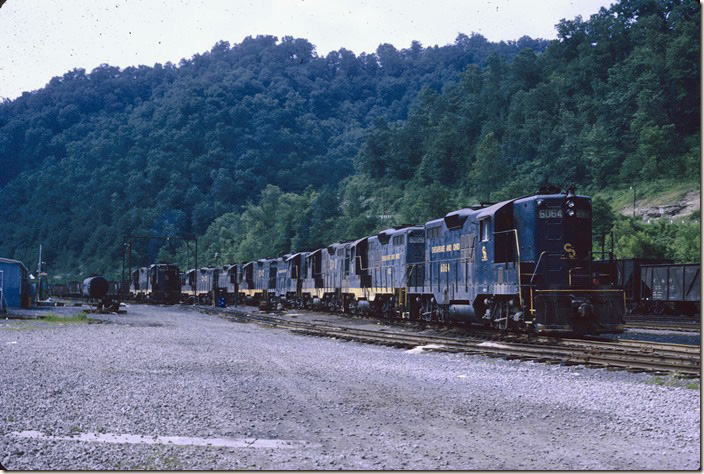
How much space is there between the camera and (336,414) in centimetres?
916

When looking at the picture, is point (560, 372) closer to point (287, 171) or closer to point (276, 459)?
point (276, 459)

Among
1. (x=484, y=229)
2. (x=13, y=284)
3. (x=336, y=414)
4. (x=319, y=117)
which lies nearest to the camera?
(x=336, y=414)

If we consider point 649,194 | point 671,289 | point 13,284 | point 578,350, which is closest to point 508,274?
point 578,350

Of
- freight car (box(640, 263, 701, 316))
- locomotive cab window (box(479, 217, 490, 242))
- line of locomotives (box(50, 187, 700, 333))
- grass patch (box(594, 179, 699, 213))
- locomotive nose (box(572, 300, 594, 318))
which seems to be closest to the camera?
grass patch (box(594, 179, 699, 213))

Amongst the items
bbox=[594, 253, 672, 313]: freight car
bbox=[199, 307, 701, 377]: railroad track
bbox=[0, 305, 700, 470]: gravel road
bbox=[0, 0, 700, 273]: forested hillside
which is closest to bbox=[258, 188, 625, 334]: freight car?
bbox=[199, 307, 701, 377]: railroad track

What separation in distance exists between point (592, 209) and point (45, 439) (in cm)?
1561

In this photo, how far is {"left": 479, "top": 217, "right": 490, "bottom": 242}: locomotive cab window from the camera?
827 inches

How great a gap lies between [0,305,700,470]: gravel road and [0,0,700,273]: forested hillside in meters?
4.41

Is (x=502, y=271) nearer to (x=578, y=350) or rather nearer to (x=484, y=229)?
(x=484, y=229)

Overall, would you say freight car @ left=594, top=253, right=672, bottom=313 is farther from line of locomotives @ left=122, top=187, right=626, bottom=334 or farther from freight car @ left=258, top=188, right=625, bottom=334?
freight car @ left=258, top=188, right=625, bottom=334

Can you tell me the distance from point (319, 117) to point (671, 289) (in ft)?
70.0

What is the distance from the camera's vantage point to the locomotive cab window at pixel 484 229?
68.9ft

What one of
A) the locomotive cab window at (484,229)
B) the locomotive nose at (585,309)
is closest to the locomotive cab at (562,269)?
the locomotive nose at (585,309)

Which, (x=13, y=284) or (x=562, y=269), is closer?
(x=562, y=269)
